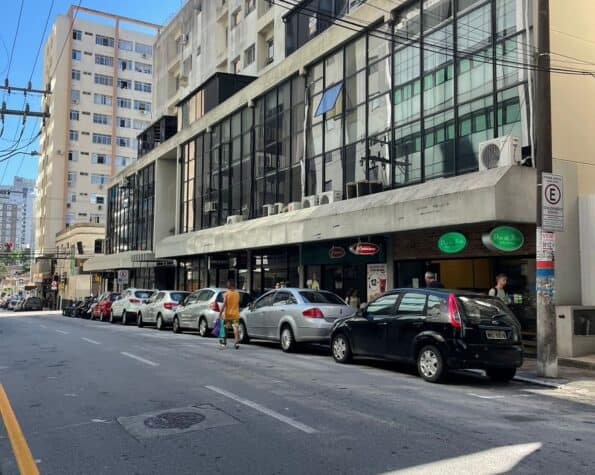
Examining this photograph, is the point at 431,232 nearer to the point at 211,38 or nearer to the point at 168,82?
the point at 211,38

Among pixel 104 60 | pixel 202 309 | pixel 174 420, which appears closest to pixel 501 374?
pixel 174 420

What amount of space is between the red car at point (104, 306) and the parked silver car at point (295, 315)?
1762 cm

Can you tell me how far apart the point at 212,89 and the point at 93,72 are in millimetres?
61181

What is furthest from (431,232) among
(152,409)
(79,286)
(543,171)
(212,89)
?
(79,286)

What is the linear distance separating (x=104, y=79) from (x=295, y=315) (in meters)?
81.8

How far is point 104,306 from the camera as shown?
31844 mm

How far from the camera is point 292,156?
24016mm

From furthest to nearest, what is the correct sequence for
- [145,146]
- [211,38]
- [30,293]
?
[30,293] → [145,146] → [211,38]

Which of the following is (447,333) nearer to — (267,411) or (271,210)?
(267,411)

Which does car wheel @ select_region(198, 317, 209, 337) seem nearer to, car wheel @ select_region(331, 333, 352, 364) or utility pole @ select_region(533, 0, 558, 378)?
car wheel @ select_region(331, 333, 352, 364)

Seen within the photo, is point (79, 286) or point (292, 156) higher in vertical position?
point (292, 156)

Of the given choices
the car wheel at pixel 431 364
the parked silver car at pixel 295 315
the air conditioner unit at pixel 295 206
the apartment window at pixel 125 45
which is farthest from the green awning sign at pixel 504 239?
the apartment window at pixel 125 45

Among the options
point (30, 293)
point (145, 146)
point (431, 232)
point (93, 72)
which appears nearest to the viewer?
point (431, 232)

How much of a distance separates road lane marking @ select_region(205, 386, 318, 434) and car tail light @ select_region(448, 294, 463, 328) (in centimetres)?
381
